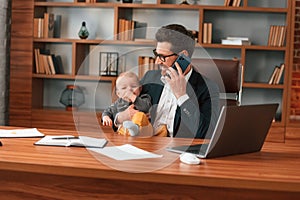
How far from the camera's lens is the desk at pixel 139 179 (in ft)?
5.87

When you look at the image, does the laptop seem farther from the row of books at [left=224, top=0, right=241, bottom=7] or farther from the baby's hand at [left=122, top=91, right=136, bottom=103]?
the row of books at [left=224, top=0, right=241, bottom=7]

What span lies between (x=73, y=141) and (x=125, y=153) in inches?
11.4

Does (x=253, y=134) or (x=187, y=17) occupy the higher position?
(x=187, y=17)

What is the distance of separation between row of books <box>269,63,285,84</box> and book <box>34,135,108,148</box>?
9.43 feet

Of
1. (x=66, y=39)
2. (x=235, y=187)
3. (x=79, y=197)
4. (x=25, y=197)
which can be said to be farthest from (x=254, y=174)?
(x=66, y=39)

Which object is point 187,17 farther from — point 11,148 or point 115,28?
point 11,148

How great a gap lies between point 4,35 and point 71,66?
0.70 m

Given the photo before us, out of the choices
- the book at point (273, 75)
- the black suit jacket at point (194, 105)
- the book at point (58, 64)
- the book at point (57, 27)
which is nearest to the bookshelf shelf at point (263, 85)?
the book at point (273, 75)

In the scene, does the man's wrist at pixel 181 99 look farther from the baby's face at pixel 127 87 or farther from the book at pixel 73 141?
the book at pixel 73 141

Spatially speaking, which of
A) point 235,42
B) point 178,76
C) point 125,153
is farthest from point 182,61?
point 235,42

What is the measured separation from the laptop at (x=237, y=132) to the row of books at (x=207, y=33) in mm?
2796

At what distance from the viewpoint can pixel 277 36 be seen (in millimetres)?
4887

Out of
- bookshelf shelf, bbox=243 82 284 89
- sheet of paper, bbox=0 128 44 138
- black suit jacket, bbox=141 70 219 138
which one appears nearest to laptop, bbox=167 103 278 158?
black suit jacket, bbox=141 70 219 138

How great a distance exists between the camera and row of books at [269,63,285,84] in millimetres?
4891
